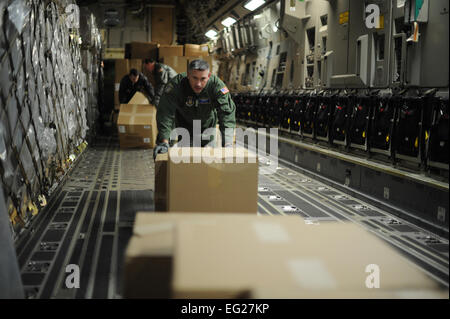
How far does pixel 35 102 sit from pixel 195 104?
1.52 metres

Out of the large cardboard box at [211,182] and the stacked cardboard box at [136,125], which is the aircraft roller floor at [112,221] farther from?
the stacked cardboard box at [136,125]

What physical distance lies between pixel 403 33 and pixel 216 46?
13.4 metres

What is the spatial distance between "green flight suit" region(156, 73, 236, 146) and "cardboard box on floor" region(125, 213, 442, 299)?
2609mm

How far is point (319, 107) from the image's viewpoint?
7879 mm

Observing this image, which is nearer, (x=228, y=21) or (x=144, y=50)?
(x=144, y=50)

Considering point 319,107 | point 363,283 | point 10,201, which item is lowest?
point 10,201

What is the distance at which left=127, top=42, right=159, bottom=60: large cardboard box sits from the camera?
12.9 m

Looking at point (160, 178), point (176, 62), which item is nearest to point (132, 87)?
point (176, 62)

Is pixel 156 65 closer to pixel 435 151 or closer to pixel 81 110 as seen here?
pixel 81 110

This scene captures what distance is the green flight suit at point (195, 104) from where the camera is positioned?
14.3ft

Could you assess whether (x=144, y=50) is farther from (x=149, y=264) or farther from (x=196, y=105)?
(x=149, y=264)

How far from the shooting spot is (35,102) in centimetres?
466

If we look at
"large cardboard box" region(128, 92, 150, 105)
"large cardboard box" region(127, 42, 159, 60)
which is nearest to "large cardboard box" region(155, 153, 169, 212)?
"large cardboard box" region(128, 92, 150, 105)
